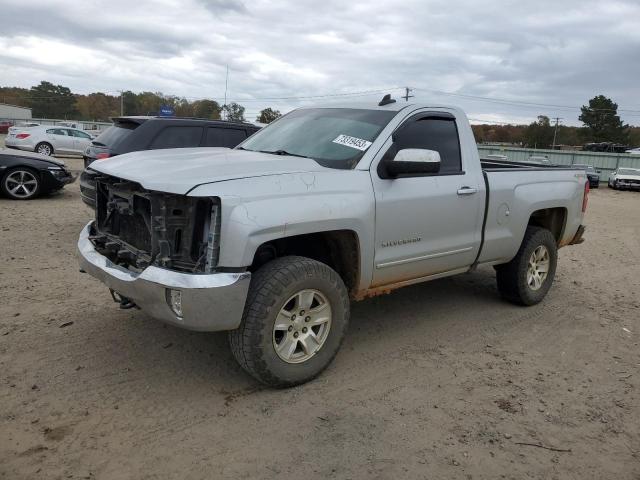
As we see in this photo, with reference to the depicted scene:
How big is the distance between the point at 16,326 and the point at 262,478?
9.03 feet

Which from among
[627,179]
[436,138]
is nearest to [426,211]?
[436,138]

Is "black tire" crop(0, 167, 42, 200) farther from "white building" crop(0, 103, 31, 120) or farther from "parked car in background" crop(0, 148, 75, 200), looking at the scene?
"white building" crop(0, 103, 31, 120)

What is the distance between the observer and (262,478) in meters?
2.72

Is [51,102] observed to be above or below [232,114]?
above

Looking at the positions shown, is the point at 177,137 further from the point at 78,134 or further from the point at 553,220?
the point at 78,134

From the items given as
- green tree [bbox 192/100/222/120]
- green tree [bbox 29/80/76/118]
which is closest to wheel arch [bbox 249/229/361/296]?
green tree [bbox 192/100/222/120]

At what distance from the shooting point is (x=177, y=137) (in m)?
7.91

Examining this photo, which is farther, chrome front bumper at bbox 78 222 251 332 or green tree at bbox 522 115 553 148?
green tree at bbox 522 115 553 148

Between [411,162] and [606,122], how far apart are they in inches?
3284

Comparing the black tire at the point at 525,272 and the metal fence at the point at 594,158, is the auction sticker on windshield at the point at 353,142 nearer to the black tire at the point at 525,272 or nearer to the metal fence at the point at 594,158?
the black tire at the point at 525,272

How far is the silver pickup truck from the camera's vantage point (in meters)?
3.15

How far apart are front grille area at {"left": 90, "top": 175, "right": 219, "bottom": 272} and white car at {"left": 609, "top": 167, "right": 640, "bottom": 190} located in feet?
98.0

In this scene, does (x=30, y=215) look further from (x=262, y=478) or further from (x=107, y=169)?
(x=262, y=478)

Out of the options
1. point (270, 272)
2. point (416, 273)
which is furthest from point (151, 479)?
point (416, 273)
